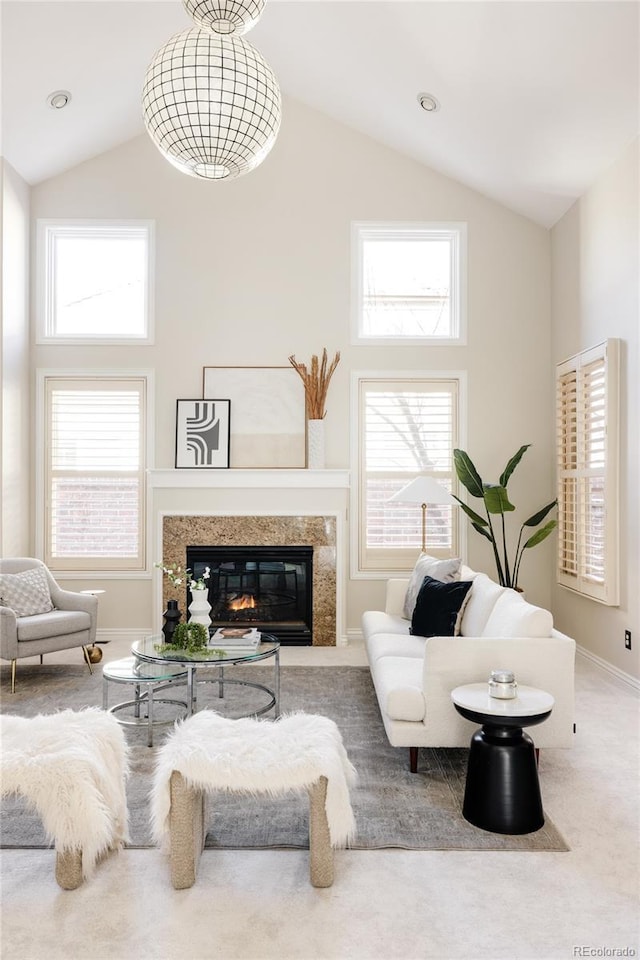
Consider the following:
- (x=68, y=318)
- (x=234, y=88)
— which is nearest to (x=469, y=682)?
(x=234, y=88)

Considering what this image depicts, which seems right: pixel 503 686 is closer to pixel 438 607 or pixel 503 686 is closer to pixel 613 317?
pixel 438 607

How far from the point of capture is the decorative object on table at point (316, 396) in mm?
6160

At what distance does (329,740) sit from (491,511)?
353cm

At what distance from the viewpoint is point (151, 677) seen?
3629 mm

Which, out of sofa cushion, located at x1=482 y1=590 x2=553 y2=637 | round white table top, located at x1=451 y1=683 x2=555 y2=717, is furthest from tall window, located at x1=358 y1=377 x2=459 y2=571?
round white table top, located at x1=451 y1=683 x2=555 y2=717

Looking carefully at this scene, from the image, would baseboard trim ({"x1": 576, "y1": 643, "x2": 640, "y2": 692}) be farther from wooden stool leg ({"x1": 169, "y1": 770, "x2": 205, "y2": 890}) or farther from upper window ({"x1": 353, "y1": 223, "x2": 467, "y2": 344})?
wooden stool leg ({"x1": 169, "y1": 770, "x2": 205, "y2": 890})

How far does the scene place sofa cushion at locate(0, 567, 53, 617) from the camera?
5.05 m

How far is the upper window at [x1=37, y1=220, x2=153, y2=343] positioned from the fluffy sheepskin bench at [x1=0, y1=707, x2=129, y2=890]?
4386 mm

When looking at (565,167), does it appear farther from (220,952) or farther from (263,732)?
(220,952)

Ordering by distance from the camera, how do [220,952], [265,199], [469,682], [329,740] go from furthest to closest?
[265,199], [469,682], [329,740], [220,952]

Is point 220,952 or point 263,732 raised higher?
point 263,732

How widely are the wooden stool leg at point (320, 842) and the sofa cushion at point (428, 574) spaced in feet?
7.58

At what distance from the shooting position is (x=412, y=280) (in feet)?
21.4

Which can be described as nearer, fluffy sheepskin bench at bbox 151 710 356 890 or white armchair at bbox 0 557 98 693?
fluffy sheepskin bench at bbox 151 710 356 890
